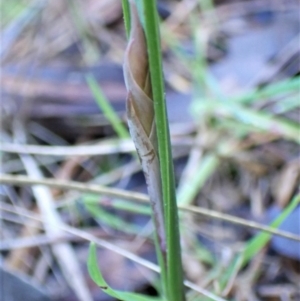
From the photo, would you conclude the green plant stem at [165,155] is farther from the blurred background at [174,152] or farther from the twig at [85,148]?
the twig at [85,148]

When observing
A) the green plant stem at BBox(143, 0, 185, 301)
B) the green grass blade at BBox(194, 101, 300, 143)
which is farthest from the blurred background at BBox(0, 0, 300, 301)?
the green plant stem at BBox(143, 0, 185, 301)

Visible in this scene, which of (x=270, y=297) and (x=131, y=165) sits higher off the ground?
(x=131, y=165)

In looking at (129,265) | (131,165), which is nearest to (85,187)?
(129,265)

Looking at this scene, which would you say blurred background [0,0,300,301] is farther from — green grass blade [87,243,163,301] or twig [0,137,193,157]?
green grass blade [87,243,163,301]

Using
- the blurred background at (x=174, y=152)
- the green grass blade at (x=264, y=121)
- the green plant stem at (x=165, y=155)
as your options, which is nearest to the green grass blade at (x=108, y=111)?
the blurred background at (x=174, y=152)

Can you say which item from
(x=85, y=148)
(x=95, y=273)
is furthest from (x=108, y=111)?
(x=95, y=273)

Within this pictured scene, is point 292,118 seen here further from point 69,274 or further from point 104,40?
point 104,40
